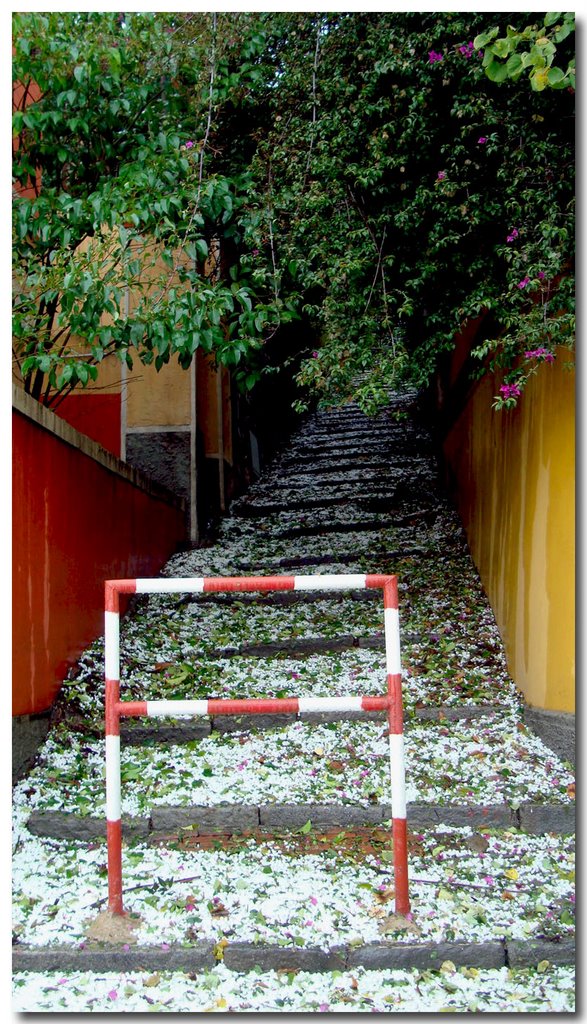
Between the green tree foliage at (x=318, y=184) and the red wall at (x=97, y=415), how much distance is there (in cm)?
246

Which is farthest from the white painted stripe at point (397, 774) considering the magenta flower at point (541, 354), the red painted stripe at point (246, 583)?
the magenta flower at point (541, 354)

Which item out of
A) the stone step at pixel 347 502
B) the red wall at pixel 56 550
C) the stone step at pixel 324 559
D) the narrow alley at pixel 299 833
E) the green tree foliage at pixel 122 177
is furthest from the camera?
the stone step at pixel 347 502

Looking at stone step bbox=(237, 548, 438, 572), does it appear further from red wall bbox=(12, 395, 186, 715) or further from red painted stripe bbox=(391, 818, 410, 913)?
red painted stripe bbox=(391, 818, 410, 913)

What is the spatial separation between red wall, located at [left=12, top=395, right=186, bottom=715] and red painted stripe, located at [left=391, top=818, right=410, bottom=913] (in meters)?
1.80

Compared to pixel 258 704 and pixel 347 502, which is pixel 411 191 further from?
pixel 347 502

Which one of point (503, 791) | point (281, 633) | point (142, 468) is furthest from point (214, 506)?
point (503, 791)

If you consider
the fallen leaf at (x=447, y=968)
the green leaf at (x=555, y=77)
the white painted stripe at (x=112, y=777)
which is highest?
the green leaf at (x=555, y=77)

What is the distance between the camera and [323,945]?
236 cm

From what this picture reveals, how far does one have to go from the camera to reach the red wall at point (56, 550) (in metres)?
3.51

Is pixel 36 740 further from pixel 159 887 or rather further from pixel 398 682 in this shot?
pixel 398 682

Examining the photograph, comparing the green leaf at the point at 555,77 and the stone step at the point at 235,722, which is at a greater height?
the green leaf at the point at 555,77

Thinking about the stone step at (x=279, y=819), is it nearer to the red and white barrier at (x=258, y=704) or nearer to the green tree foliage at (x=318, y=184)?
the red and white barrier at (x=258, y=704)

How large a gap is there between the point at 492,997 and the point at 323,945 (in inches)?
19.5

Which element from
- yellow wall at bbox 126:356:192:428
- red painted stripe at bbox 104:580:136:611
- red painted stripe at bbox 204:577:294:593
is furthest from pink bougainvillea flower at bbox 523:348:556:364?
yellow wall at bbox 126:356:192:428
